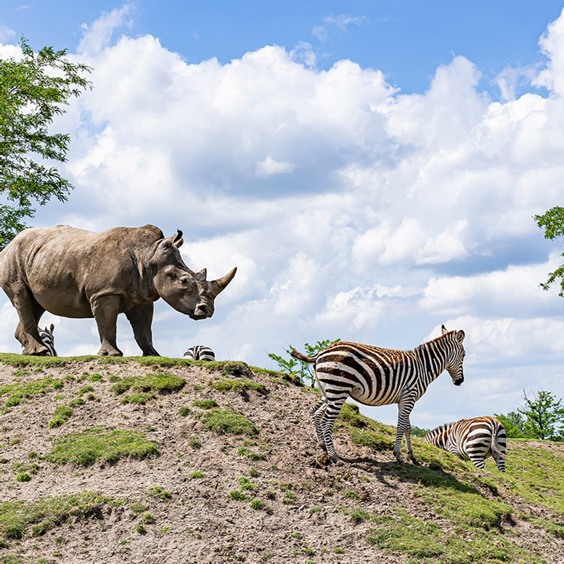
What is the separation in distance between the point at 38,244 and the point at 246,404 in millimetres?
7719

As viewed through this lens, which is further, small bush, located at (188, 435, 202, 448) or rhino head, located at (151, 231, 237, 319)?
rhino head, located at (151, 231, 237, 319)

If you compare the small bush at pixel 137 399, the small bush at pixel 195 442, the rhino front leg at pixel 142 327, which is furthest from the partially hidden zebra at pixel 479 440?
the small bush at pixel 137 399

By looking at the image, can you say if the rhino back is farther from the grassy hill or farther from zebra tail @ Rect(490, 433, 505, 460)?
zebra tail @ Rect(490, 433, 505, 460)

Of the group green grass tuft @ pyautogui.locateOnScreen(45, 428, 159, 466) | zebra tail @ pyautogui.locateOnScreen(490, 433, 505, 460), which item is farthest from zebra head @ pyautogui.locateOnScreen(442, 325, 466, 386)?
green grass tuft @ pyautogui.locateOnScreen(45, 428, 159, 466)

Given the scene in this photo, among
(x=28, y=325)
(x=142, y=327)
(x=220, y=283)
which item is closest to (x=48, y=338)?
(x=28, y=325)

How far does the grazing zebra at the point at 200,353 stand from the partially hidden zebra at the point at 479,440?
23.6 feet

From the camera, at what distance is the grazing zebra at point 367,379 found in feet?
51.5

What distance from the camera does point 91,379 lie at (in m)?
18.7

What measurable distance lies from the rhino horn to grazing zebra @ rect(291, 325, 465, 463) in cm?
345

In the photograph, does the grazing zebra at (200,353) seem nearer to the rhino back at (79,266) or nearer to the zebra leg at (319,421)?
the rhino back at (79,266)

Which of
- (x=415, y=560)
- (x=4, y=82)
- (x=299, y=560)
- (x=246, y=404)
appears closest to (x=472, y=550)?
(x=415, y=560)

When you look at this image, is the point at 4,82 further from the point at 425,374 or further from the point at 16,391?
the point at 425,374

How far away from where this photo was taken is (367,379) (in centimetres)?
1592

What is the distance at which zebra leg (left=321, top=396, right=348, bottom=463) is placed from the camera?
15.7 m
